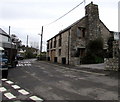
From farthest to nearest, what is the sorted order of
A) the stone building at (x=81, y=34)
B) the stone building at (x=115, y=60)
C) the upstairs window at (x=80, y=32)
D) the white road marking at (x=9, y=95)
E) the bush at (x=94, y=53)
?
1. the upstairs window at (x=80, y=32)
2. the stone building at (x=81, y=34)
3. the bush at (x=94, y=53)
4. the stone building at (x=115, y=60)
5. the white road marking at (x=9, y=95)

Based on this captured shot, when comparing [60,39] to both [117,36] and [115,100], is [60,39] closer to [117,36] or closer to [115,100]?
[117,36]

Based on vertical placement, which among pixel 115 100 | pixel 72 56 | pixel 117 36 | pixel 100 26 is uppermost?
pixel 100 26

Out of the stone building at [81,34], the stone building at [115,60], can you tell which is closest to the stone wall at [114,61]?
the stone building at [115,60]

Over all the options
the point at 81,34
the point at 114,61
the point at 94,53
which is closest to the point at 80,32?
the point at 81,34

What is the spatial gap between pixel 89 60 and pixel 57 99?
1817 cm

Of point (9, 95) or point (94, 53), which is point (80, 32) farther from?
point (9, 95)

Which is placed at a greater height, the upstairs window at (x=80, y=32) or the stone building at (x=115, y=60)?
the upstairs window at (x=80, y=32)

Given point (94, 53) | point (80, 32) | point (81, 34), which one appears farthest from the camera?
point (81, 34)

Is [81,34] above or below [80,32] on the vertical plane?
below

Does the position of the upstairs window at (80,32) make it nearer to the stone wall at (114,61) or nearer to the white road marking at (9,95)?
the stone wall at (114,61)

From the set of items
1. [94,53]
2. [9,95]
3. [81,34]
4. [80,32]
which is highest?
[80,32]

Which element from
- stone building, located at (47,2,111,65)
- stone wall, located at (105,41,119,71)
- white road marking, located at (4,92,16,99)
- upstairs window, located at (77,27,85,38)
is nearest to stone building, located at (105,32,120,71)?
stone wall, located at (105,41,119,71)

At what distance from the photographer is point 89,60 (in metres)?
→ 24.4

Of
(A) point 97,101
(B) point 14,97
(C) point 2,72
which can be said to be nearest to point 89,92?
(A) point 97,101
